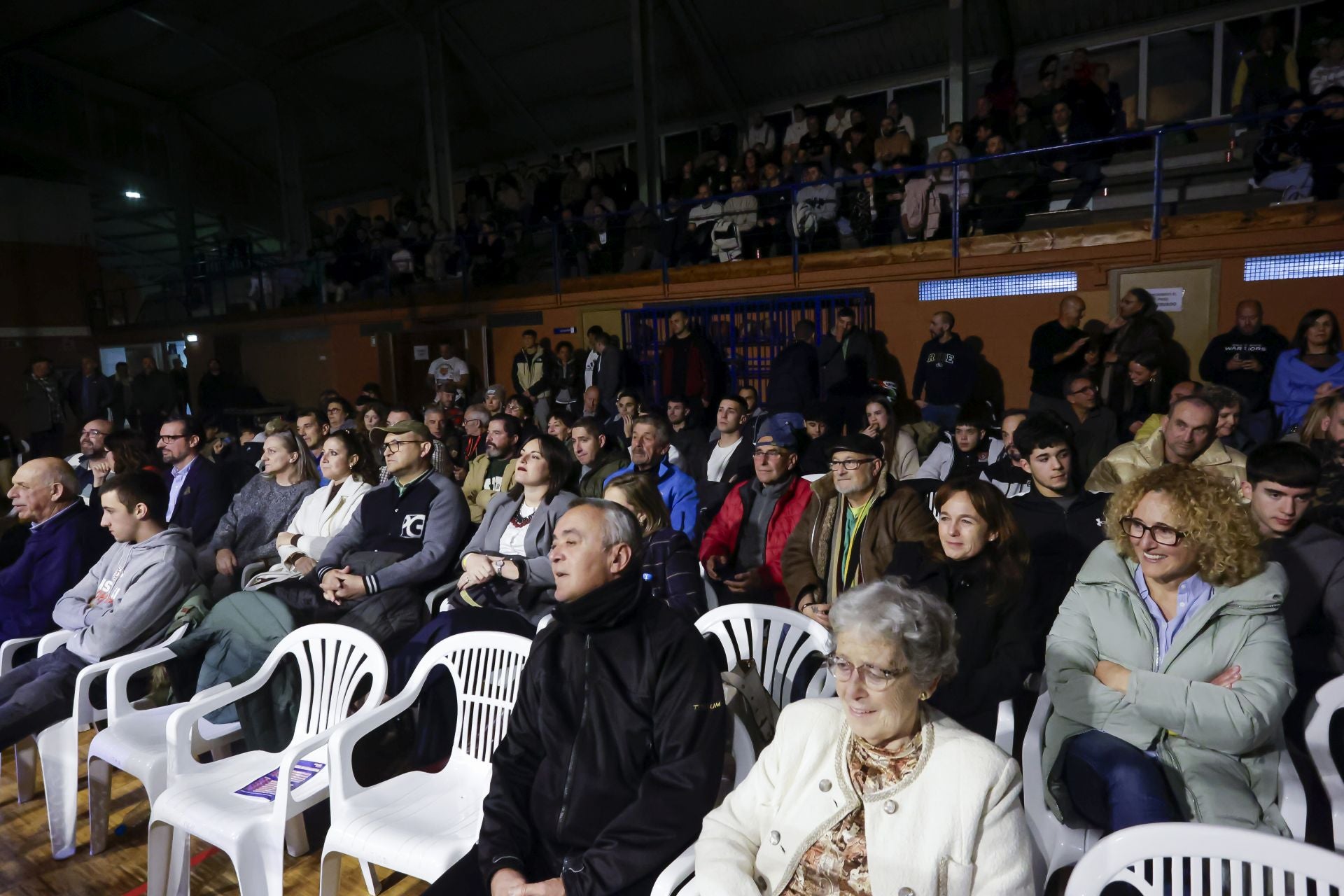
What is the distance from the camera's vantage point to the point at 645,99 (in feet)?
35.6

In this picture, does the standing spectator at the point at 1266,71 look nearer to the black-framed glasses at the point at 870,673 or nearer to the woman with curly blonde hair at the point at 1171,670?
the woman with curly blonde hair at the point at 1171,670

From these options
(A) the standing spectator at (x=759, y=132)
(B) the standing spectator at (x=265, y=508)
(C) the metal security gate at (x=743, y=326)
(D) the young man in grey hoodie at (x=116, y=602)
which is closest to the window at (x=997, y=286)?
(C) the metal security gate at (x=743, y=326)

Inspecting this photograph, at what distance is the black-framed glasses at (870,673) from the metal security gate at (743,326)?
654cm

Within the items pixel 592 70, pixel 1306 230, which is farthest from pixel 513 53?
pixel 1306 230

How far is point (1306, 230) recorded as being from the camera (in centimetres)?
583

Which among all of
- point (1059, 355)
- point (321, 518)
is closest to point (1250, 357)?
point (1059, 355)

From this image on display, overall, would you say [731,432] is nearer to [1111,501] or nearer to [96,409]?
[1111,501]

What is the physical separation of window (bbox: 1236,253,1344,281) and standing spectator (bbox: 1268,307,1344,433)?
1230 mm

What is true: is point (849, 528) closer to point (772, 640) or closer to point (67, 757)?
point (772, 640)

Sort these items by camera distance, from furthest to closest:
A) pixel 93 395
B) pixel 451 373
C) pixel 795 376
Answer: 1. pixel 93 395
2. pixel 451 373
3. pixel 795 376

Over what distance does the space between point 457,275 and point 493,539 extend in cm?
910

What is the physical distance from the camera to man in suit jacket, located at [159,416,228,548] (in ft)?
14.3

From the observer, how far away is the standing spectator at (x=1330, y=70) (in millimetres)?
6557

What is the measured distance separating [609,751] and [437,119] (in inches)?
511
